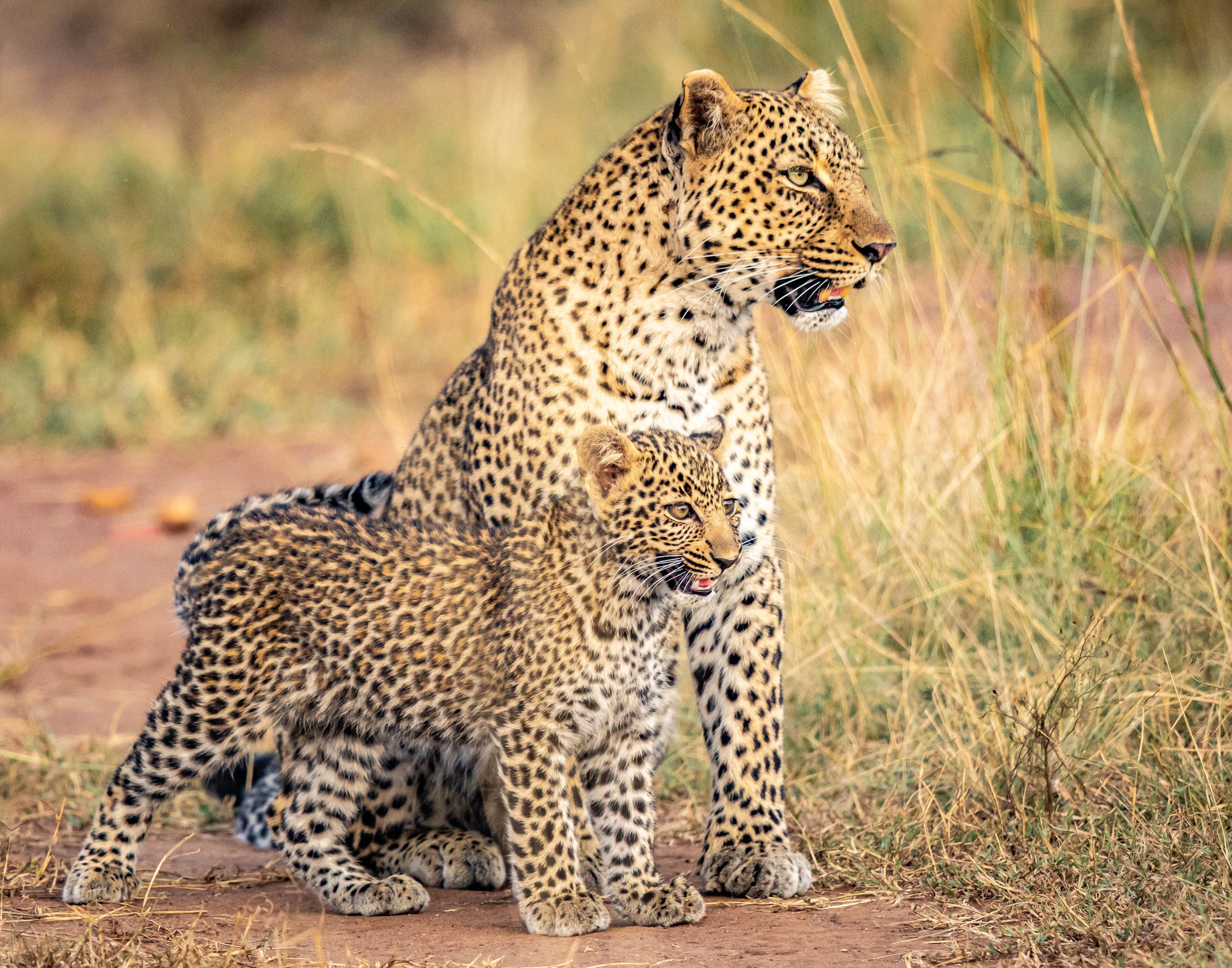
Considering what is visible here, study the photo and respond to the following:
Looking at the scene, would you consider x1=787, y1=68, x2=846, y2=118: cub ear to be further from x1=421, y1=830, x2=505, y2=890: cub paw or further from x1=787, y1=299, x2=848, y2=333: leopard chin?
x1=421, y1=830, x2=505, y2=890: cub paw

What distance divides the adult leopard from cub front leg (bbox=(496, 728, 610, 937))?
1.83 feet

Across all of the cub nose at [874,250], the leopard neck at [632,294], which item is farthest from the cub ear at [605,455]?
the cub nose at [874,250]

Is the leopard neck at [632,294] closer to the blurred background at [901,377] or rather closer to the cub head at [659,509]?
the cub head at [659,509]

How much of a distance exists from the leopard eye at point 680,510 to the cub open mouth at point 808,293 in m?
0.82

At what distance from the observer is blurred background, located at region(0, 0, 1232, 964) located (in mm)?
5145

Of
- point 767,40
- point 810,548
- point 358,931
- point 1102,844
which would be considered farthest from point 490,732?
point 767,40

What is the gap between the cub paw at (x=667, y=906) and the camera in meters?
4.66

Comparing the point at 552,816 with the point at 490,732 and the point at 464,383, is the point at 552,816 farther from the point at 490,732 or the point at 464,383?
the point at 464,383

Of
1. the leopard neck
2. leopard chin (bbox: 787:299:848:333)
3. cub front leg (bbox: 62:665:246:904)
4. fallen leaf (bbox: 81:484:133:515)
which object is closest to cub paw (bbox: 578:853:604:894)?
cub front leg (bbox: 62:665:246:904)

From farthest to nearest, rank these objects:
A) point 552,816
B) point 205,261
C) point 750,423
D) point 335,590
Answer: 1. point 205,261
2. point 750,423
3. point 335,590
4. point 552,816

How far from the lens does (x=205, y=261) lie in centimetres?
1374

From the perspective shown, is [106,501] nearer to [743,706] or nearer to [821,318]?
[743,706]

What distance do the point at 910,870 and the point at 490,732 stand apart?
4.10 ft

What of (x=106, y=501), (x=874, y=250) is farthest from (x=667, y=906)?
(x=106, y=501)
